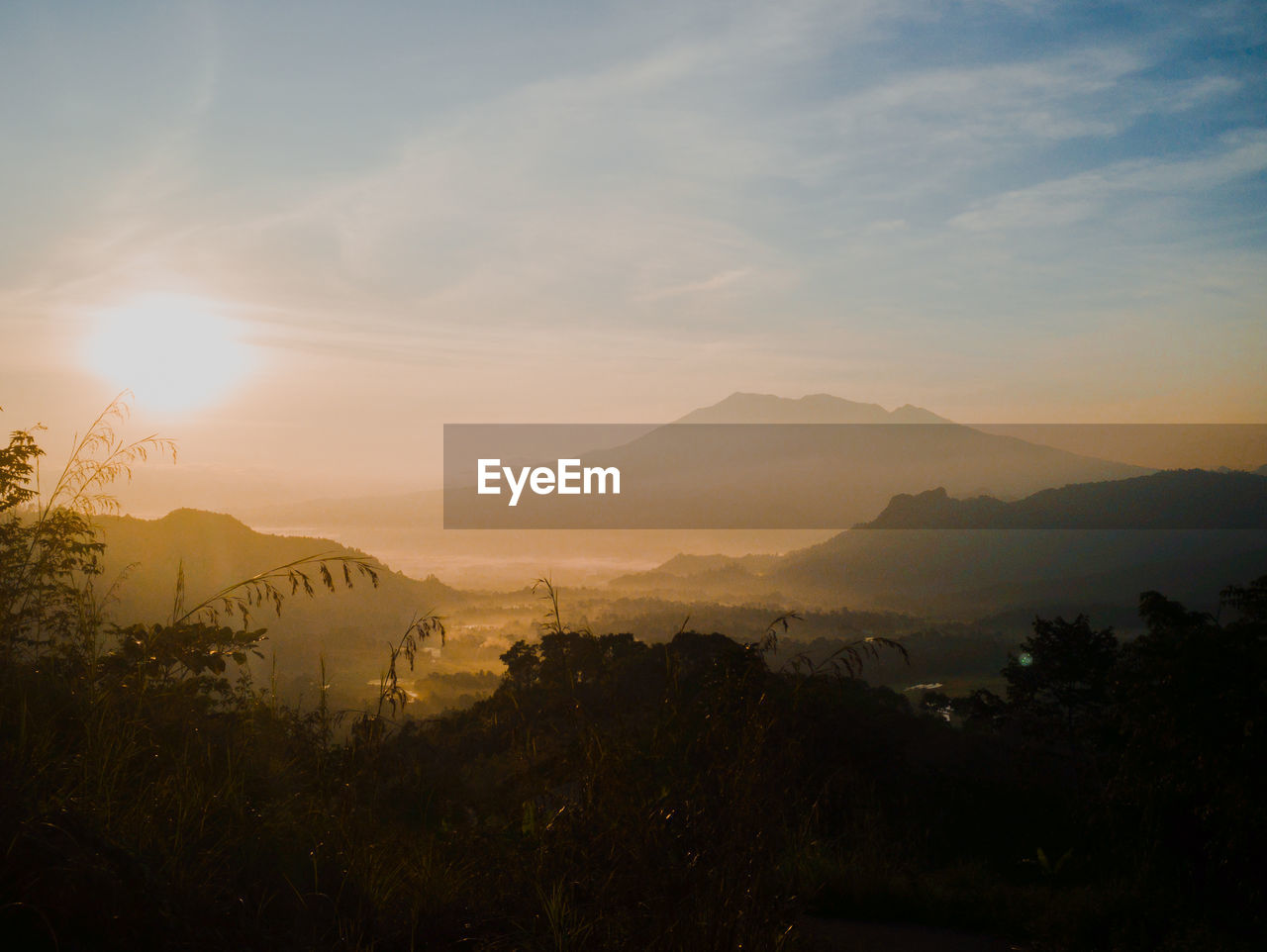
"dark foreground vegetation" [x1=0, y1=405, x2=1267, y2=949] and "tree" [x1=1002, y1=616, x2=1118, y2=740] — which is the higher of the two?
"dark foreground vegetation" [x1=0, y1=405, x2=1267, y2=949]

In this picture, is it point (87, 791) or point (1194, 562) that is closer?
point (87, 791)

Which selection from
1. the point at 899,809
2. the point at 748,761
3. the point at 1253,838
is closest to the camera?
the point at 748,761

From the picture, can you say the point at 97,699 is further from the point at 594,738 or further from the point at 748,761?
the point at 748,761

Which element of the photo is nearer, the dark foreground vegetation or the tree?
the dark foreground vegetation

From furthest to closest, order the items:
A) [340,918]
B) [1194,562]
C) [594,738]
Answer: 1. [1194,562]
2. [594,738]
3. [340,918]

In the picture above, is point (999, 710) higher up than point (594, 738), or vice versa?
point (594, 738)

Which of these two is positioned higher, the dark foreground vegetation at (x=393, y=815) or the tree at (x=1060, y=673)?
the dark foreground vegetation at (x=393, y=815)

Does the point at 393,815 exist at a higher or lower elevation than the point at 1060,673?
higher

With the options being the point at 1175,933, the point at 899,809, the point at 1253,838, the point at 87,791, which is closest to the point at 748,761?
the point at 87,791

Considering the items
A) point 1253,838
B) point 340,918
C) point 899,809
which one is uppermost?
point 340,918

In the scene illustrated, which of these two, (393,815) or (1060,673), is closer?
(393,815)

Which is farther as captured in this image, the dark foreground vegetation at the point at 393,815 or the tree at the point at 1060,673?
the tree at the point at 1060,673
